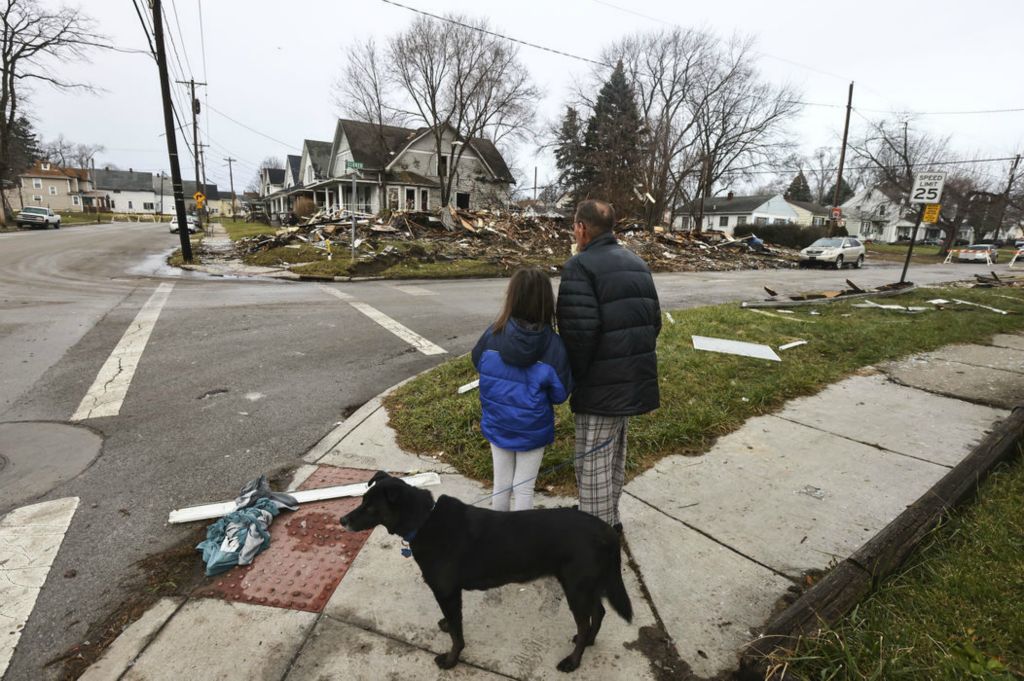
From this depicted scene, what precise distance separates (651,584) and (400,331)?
252 inches

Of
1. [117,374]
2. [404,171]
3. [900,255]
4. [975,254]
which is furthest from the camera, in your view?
[404,171]

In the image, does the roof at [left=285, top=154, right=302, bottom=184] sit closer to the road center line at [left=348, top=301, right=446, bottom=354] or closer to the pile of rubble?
the pile of rubble

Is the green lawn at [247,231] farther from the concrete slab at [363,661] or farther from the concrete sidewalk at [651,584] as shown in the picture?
the concrete slab at [363,661]

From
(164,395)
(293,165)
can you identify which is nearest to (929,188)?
(164,395)

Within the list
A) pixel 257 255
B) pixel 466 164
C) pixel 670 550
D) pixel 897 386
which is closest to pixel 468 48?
pixel 466 164

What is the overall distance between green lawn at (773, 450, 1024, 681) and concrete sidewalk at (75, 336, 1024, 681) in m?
0.30

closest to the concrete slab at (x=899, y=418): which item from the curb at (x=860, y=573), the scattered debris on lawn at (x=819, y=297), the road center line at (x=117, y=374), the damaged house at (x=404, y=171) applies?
the curb at (x=860, y=573)

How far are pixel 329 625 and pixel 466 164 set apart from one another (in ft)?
140

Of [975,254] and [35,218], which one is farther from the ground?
[975,254]

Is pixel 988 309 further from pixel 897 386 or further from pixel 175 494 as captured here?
pixel 175 494

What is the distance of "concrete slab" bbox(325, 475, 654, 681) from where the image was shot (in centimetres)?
212

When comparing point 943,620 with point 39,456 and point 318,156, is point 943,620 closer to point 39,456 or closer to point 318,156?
point 39,456

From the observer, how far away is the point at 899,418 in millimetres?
4516

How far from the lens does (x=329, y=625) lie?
230 centimetres
